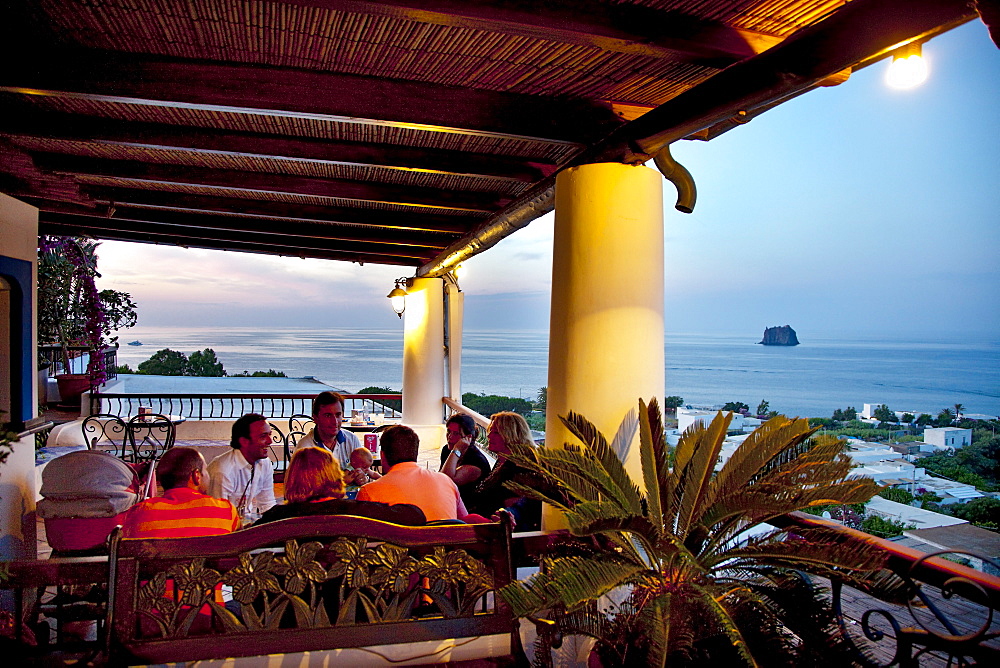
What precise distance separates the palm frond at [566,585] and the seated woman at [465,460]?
2291 mm

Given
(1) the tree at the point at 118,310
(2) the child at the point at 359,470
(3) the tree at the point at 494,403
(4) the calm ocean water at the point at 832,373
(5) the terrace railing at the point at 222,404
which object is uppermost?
(1) the tree at the point at 118,310

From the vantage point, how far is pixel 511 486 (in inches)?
100

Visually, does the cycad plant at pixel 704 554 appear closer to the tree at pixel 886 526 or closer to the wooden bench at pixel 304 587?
the wooden bench at pixel 304 587

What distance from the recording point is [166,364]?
64.8 feet

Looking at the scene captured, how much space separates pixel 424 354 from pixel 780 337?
539 cm

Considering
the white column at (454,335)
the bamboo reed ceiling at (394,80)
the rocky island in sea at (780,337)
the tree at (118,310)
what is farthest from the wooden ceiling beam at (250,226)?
the tree at (118,310)

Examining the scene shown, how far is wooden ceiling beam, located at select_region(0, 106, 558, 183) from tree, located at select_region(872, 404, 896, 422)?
103 inches

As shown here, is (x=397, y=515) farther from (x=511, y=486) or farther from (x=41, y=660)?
(x=41, y=660)

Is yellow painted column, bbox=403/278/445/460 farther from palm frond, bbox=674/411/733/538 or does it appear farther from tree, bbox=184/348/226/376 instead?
tree, bbox=184/348/226/376

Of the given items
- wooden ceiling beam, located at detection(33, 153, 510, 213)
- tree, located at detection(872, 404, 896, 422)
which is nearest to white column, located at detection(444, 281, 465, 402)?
wooden ceiling beam, located at detection(33, 153, 510, 213)

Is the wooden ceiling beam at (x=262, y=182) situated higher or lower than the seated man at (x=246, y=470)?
higher

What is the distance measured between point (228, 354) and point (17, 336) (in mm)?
25903

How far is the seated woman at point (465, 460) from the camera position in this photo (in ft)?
14.8

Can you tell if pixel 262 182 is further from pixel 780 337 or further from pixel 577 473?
pixel 780 337
